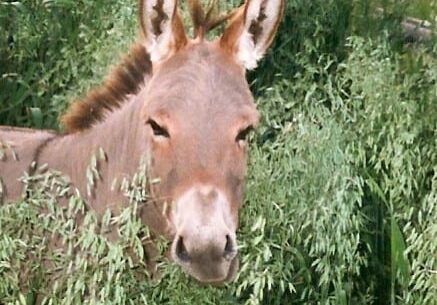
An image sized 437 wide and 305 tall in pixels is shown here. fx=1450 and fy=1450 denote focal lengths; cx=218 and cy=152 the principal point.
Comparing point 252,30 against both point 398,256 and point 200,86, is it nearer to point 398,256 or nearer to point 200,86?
point 200,86

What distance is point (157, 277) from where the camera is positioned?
5.59 metres

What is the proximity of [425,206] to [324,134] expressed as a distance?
1.86 feet

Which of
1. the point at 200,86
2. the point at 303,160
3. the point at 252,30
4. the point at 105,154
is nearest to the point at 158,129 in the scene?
the point at 200,86

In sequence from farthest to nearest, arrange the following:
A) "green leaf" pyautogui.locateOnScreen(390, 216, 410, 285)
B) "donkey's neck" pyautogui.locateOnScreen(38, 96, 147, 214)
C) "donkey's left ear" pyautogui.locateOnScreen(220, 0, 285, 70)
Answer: "green leaf" pyautogui.locateOnScreen(390, 216, 410, 285), "donkey's left ear" pyautogui.locateOnScreen(220, 0, 285, 70), "donkey's neck" pyautogui.locateOnScreen(38, 96, 147, 214)

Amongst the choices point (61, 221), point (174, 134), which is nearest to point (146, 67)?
point (174, 134)

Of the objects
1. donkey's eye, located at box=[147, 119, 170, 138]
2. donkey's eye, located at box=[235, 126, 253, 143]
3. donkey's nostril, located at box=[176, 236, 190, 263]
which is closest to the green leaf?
donkey's eye, located at box=[235, 126, 253, 143]

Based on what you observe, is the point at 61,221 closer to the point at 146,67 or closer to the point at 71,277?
the point at 71,277

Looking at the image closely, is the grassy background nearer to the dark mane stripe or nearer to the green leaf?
the green leaf

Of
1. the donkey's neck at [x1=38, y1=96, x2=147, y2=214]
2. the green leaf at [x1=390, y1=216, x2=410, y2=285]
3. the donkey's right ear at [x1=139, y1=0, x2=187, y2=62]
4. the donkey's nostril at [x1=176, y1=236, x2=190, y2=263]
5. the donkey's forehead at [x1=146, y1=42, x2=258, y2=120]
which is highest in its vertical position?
the donkey's right ear at [x1=139, y1=0, x2=187, y2=62]

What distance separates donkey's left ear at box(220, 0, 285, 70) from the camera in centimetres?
604

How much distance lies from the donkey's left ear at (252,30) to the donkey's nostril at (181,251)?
111cm

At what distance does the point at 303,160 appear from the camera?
641cm

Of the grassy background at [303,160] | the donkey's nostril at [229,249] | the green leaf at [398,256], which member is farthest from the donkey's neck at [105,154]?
the green leaf at [398,256]

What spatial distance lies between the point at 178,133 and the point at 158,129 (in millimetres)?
118
